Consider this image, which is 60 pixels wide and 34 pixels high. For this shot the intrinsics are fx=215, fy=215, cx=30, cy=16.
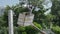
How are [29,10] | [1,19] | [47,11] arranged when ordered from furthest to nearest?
[47,11] < [1,19] < [29,10]

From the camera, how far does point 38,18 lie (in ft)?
38.3

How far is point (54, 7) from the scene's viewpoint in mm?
12852

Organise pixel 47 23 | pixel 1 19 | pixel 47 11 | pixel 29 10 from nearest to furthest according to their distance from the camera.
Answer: pixel 29 10
pixel 1 19
pixel 47 23
pixel 47 11

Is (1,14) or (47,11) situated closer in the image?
(1,14)

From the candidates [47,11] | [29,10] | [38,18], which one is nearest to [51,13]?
[47,11]

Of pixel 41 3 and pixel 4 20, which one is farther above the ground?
pixel 41 3

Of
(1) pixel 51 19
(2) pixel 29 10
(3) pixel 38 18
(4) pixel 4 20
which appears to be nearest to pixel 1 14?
(4) pixel 4 20

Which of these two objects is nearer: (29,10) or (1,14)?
(29,10)

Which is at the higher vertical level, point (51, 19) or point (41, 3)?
point (41, 3)

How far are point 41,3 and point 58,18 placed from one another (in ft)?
4.69

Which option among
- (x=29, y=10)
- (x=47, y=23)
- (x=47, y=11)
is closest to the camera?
(x=29, y=10)

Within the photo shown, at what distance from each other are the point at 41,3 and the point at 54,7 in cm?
124

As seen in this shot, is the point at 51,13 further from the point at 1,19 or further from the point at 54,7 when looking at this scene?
the point at 1,19

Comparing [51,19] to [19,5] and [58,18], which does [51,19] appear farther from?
[19,5]
